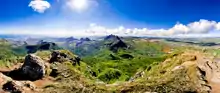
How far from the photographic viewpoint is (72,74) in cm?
9994

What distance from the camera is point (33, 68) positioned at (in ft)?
326

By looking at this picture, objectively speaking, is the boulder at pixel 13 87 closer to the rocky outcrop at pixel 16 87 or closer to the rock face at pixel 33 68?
the rocky outcrop at pixel 16 87

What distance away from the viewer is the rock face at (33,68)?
9856cm

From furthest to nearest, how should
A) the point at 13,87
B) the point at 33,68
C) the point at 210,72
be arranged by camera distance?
the point at 33,68 < the point at 210,72 < the point at 13,87

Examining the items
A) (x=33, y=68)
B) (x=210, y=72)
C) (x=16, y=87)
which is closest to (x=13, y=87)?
(x=16, y=87)

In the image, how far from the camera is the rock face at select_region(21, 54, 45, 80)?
9856cm

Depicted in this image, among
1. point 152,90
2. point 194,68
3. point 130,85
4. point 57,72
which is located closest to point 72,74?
point 57,72

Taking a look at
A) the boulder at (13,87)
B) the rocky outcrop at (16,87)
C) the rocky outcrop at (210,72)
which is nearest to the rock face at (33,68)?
the rocky outcrop at (16,87)

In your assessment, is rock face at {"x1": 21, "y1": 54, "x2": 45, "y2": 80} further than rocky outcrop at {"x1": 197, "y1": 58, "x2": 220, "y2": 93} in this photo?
Yes

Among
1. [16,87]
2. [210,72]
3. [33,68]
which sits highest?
[210,72]

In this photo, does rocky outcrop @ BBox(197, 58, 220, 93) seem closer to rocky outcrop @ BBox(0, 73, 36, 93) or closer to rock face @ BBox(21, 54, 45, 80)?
rocky outcrop @ BBox(0, 73, 36, 93)

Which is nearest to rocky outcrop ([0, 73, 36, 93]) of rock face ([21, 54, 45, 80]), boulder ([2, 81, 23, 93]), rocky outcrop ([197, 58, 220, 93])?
boulder ([2, 81, 23, 93])

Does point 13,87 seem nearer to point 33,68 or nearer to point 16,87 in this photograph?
point 16,87

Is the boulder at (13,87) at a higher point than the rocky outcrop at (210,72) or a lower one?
lower
